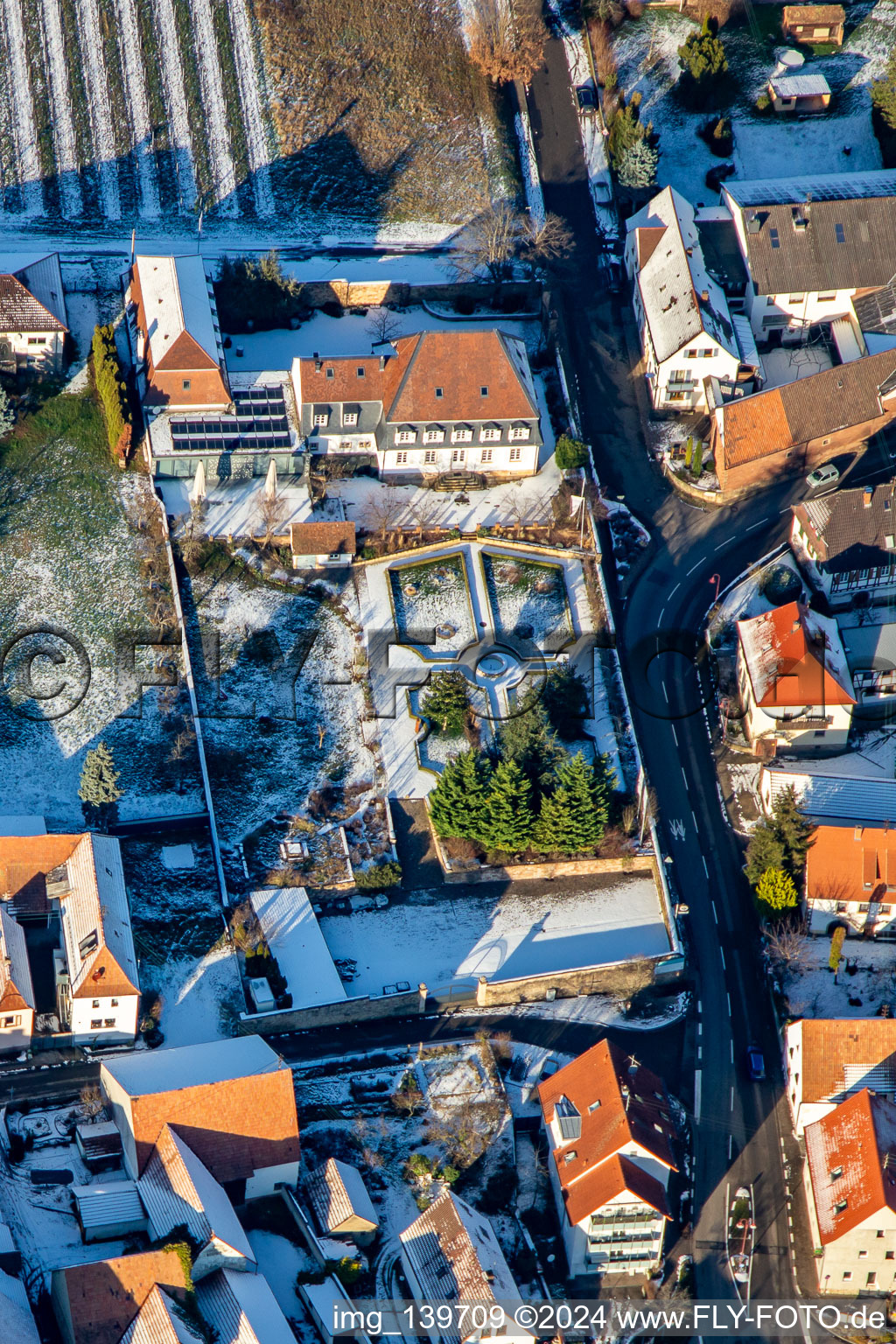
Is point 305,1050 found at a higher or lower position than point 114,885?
lower

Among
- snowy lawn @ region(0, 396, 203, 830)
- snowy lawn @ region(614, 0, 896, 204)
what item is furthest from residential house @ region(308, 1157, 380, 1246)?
snowy lawn @ region(614, 0, 896, 204)

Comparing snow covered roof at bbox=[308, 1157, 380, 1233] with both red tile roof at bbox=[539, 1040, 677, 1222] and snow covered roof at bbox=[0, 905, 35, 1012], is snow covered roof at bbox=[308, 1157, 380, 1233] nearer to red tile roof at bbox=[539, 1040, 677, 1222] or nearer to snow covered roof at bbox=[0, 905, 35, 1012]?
red tile roof at bbox=[539, 1040, 677, 1222]

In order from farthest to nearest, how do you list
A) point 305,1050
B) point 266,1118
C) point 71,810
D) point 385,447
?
point 385,447
point 71,810
point 305,1050
point 266,1118

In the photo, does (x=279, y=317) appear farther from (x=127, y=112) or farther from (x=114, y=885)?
(x=114, y=885)

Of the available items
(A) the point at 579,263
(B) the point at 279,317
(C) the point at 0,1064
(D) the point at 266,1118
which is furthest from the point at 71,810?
(A) the point at 579,263

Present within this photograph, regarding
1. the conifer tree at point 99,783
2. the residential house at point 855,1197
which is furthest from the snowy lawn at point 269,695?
the residential house at point 855,1197

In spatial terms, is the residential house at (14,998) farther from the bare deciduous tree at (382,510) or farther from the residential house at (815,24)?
the residential house at (815,24)
